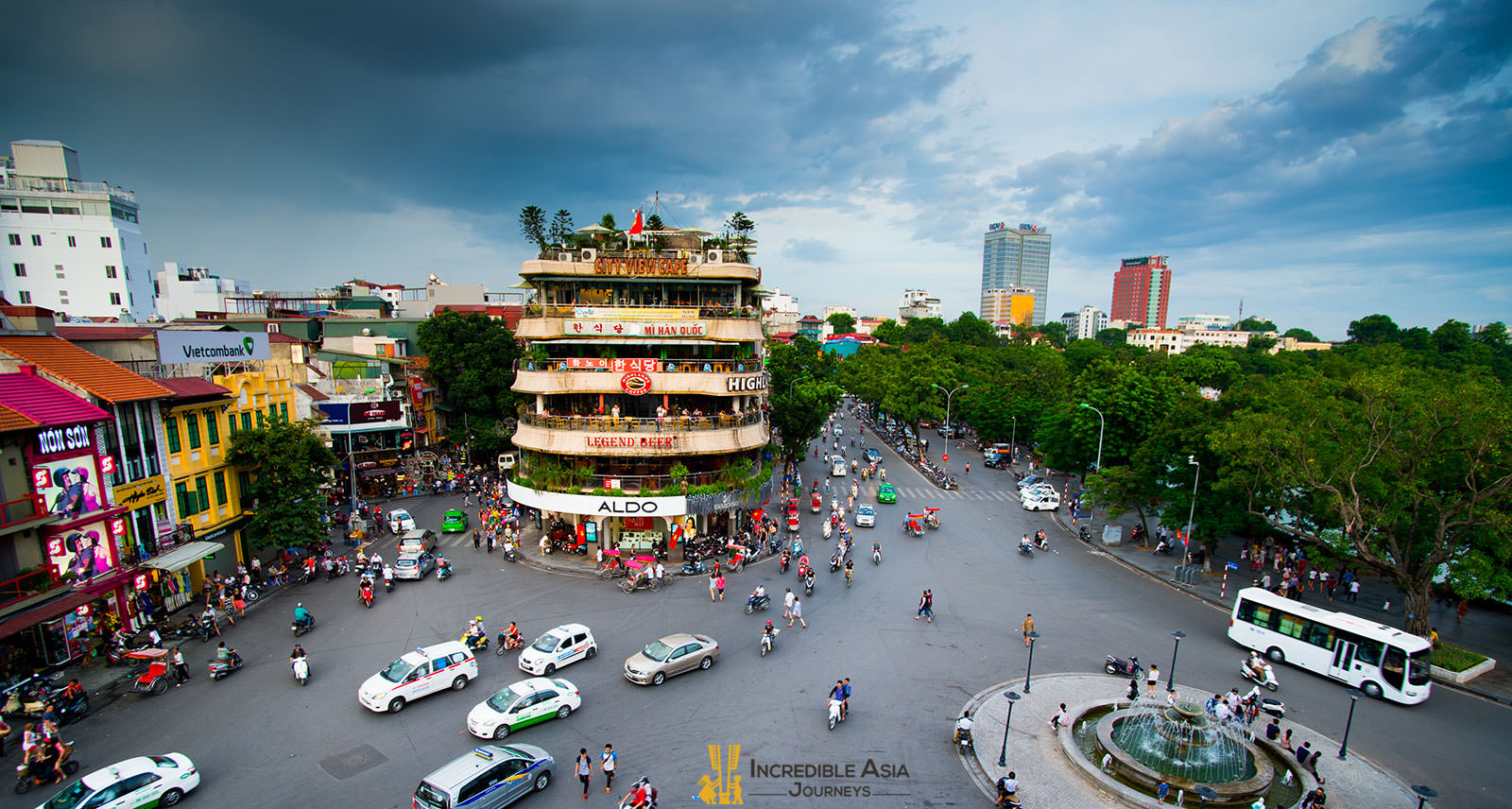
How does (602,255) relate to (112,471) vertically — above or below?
above

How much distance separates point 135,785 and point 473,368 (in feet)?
132

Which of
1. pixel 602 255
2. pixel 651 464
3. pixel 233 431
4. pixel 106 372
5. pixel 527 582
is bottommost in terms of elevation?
pixel 527 582

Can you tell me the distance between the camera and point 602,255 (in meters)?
34.2

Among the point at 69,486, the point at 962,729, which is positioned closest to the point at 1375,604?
the point at 962,729

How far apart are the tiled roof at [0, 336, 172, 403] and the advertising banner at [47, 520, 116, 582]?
467cm

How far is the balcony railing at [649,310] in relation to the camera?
108 ft

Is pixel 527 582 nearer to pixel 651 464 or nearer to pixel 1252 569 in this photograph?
pixel 651 464

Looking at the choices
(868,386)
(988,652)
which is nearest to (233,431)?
(988,652)

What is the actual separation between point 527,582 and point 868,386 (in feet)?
189

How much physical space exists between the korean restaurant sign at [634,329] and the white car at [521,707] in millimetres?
18030

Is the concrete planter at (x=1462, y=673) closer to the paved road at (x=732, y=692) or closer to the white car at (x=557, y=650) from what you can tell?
the paved road at (x=732, y=692)

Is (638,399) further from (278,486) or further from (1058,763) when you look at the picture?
(1058,763)

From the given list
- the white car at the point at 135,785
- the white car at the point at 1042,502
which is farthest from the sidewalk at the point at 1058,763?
the white car at the point at 1042,502

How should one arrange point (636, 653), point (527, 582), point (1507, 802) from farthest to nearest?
point (527, 582)
point (636, 653)
point (1507, 802)
